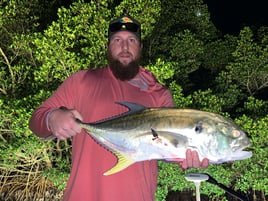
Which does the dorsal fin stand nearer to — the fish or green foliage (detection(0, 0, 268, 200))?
the fish

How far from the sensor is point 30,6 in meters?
5.92

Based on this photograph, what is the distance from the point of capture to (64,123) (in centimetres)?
154

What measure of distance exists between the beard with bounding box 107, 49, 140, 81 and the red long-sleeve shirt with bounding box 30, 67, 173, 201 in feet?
0.07

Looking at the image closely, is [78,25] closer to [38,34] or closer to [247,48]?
[38,34]

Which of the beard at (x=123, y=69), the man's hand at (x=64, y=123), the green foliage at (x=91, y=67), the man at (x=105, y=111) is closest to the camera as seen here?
the man's hand at (x=64, y=123)

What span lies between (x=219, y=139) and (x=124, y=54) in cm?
59

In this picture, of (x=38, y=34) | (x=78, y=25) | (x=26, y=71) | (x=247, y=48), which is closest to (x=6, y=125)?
(x=26, y=71)

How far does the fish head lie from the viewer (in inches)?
61.0

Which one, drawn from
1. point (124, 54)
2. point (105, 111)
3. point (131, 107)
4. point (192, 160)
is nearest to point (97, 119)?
point (105, 111)

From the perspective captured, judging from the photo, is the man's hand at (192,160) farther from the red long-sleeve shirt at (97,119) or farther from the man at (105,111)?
the red long-sleeve shirt at (97,119)

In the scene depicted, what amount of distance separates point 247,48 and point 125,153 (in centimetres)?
505

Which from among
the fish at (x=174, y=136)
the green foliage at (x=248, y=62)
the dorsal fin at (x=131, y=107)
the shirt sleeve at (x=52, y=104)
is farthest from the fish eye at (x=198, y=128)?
the green foliage at (x=248, y=62)

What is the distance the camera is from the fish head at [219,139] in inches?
61.0

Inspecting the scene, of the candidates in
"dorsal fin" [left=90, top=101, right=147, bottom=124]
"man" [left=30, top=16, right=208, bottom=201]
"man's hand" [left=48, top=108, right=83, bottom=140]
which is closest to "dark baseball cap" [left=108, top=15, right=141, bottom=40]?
"man" [left=30, top=16, right=208, bottom=201]
